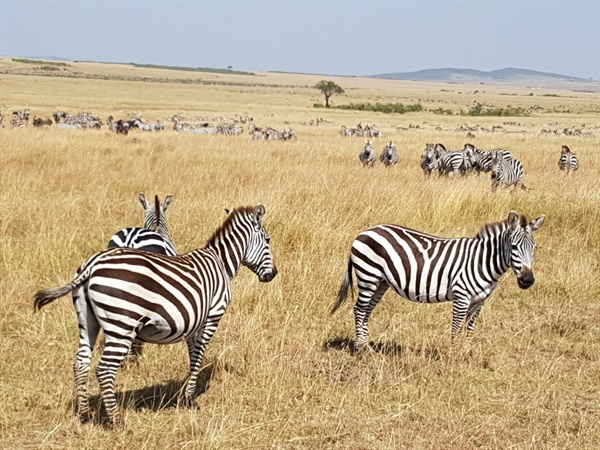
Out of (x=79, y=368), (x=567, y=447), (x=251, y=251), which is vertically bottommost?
(x=567, y=447)

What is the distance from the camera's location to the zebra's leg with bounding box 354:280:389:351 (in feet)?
19.7

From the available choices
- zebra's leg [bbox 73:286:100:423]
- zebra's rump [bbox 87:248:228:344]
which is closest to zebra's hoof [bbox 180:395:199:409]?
zebra's rump [bbox 87:248:228:344]

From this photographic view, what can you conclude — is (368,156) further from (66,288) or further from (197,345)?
(66,288)

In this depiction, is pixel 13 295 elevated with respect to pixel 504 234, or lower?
lower

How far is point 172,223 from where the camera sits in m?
9.87

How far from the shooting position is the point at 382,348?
608 centimetres

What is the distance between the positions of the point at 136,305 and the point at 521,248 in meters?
3.42

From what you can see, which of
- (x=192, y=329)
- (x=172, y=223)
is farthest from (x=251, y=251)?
(x=172, y=223)

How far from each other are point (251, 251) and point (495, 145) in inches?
1005

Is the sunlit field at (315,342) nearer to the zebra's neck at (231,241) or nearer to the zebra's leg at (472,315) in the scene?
the zebra's leg at (472,315)

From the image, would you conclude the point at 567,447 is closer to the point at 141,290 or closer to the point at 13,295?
the point at 141,290

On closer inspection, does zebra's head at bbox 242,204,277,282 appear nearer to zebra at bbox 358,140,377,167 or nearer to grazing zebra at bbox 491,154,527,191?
grazing zebra at bbox 491,154,527,191

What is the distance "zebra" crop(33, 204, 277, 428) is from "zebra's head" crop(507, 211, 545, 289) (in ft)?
8.54

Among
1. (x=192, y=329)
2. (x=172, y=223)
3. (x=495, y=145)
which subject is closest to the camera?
(x=192, y=329)
